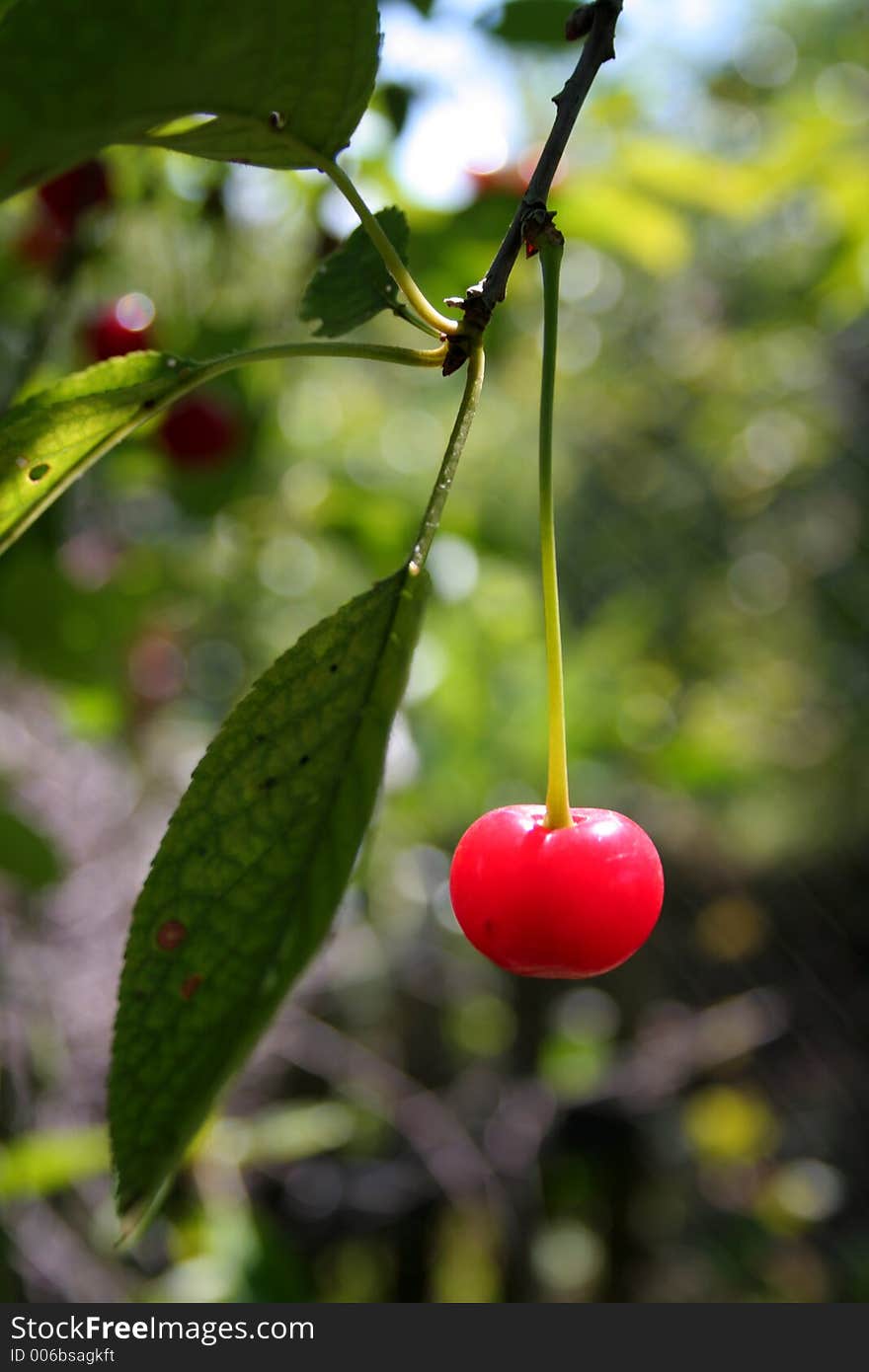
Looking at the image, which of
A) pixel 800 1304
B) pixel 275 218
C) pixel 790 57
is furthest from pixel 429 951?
pixel 790 57

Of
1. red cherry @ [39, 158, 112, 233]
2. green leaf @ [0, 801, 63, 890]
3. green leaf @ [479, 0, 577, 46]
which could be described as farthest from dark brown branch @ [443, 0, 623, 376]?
green leaf @ [0, 801, 63, 890]

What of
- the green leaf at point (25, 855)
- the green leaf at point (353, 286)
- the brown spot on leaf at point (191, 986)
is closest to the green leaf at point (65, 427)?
the green leaf at point (353, 286)

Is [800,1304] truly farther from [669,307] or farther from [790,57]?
[669,307]

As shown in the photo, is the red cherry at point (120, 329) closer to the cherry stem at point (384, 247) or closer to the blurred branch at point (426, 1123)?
the cherry stem at point (384, 247)

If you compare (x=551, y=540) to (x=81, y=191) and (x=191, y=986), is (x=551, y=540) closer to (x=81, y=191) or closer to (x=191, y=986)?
(x=191, y=986)

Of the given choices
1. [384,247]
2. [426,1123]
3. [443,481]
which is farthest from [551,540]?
[426,1123]

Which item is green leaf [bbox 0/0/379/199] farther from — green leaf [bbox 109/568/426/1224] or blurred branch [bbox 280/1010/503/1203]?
blurred branch [bbox 280/1010/503/1203]
